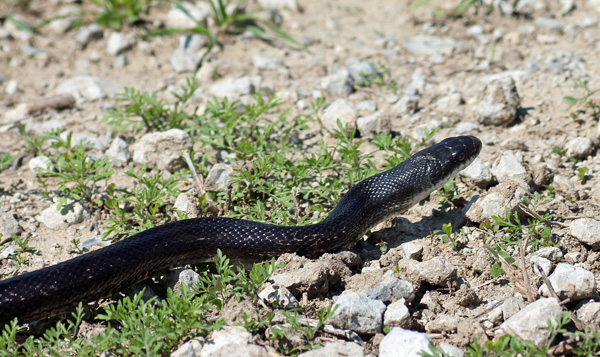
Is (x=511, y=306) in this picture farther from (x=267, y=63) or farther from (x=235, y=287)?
(x=267, y=63)

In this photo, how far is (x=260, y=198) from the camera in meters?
5.34

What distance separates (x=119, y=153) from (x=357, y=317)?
3.51 m

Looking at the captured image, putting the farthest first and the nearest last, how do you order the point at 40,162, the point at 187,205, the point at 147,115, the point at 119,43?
the point at 119,43 → the point at 147,115 → the point at 40,162 → the point at 187,205

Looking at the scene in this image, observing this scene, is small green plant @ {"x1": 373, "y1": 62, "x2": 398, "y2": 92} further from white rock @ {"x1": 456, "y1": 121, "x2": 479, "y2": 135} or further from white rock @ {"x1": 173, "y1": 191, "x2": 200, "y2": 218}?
white rock @ {"x1": 173, "y1": 191, "x2": 200, "y2": 218}

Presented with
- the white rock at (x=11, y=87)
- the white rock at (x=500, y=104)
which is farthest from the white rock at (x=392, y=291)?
the white rock at (x=11, y=87)

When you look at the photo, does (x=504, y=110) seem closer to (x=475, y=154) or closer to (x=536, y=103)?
(x=536, y=103)

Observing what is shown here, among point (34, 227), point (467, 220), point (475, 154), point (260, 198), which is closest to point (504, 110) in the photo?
→ point (475, 154)

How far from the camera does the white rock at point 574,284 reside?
3.78 meters

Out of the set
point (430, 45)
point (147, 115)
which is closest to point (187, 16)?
point (147, 115)

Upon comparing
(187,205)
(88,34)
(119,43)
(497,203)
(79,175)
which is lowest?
(187,205)

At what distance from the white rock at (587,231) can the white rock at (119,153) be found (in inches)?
175

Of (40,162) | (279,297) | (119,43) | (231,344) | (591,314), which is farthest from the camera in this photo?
(119,43)

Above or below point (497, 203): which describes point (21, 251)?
below

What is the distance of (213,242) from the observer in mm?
4578
